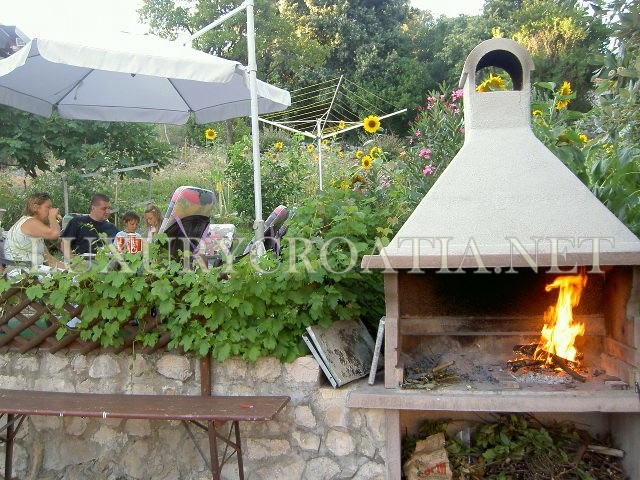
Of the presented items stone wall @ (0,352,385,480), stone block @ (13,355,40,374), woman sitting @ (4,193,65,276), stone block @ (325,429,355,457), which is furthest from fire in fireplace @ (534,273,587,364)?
woman sitting @ (4,193,65,276)

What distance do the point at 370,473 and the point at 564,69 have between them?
649 inches

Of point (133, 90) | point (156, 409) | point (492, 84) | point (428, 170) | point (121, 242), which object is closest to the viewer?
point (156, 409)

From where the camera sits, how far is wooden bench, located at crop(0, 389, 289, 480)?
2844 mm

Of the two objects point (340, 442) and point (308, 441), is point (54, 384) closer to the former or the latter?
point (308, 441)

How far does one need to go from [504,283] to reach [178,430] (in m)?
1.98

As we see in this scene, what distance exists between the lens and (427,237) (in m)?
2.99

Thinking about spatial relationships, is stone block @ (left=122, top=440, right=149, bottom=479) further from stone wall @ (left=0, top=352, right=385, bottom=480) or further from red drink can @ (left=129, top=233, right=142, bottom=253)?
red drink can @ (left=129, top=233, right=142, bottom=253)

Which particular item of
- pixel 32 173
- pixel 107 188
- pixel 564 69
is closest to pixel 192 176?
pixel 107 188

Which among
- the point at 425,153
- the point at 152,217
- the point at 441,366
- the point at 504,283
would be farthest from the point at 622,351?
the point at 152,217

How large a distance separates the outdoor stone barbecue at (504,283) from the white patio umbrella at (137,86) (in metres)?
1.36

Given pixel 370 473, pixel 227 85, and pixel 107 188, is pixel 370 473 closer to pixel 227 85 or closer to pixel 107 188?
pixel 227 85

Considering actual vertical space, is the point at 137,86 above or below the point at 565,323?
above

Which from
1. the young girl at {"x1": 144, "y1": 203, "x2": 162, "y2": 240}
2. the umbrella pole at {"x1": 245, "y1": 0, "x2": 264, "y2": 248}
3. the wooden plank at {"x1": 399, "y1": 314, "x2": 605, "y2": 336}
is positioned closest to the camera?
the wooden plank at {"x1": 399, "y1": 314, "x2": 605, "y2": 336}

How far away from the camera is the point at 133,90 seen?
5762mm
